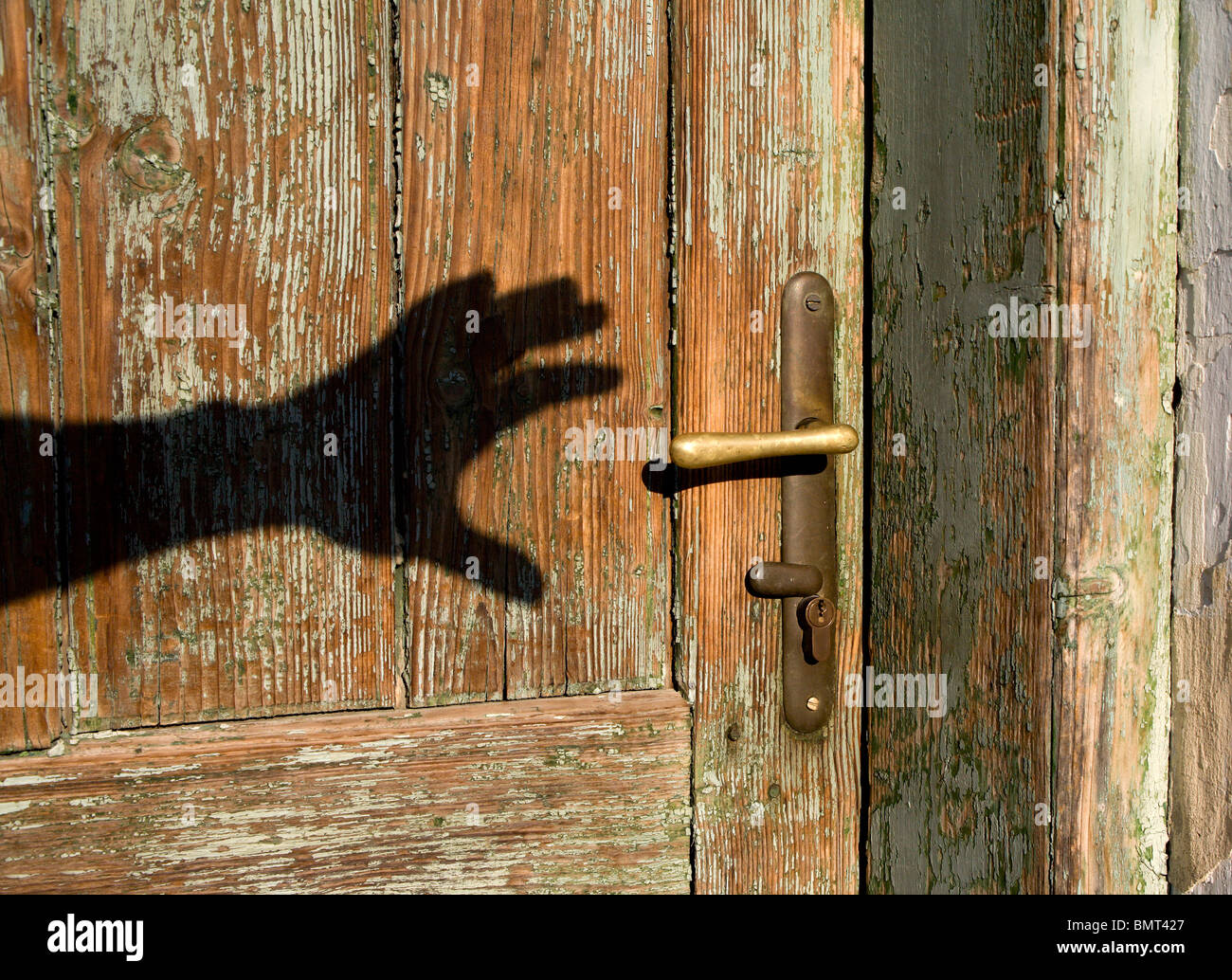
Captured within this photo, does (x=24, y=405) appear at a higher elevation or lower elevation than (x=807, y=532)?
higher

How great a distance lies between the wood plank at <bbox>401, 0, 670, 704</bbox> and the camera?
0.80 m

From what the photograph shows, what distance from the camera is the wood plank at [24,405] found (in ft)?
2.34

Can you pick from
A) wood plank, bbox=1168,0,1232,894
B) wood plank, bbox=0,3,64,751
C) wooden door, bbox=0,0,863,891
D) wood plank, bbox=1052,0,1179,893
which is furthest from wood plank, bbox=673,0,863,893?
wood plank, bbox=0,3,64,751

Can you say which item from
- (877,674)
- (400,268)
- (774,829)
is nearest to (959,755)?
(877,674)

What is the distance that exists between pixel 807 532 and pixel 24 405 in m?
0.80

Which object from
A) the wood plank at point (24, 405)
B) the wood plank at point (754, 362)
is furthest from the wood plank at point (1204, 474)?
the wood plank at point (24, 405)

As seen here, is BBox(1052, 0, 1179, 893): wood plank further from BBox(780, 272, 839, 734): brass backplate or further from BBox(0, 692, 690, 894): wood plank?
BBox(0, 692, 690, 894): wood plank

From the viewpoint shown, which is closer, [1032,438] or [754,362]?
[1032,438]

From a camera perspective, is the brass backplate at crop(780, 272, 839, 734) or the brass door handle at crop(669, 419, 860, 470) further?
the brass backplate at crop(780, 272, 839, 734)

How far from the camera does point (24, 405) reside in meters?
0.73

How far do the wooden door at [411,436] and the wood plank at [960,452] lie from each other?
0.05 metres

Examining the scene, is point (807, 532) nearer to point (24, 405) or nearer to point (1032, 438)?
point (1032, 438)

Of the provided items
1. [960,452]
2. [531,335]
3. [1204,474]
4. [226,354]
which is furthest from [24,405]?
[1204,474]

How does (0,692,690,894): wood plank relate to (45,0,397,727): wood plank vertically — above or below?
below
